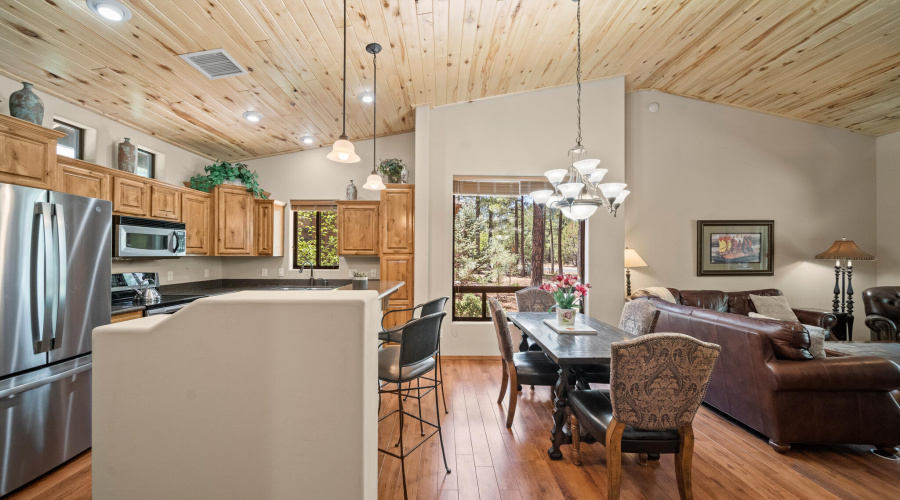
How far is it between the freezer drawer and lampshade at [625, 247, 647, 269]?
5.21 metres

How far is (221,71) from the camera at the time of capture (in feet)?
9.21

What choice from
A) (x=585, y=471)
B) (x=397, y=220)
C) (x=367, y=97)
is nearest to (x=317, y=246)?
(x=397, y=220)

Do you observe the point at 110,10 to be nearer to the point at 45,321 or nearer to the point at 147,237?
the point at 45,321

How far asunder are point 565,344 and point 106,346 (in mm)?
2234

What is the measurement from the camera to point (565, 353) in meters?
2.13

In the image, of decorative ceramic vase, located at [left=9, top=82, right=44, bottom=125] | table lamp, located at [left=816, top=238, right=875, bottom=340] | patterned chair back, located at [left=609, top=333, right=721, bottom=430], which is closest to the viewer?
patterned chair back, located at [left=609, top=333, right=721, bottom=430]

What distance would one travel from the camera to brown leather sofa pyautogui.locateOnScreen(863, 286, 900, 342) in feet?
13.5

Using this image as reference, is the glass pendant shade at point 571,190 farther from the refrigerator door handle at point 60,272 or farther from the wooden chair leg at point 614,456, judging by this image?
the refrigerator door handle at point 60,272

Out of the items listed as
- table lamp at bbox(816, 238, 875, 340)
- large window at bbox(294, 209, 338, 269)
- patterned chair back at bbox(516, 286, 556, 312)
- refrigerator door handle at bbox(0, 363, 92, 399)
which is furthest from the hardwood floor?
table lamp at bbox(816, 238, 875, 340)

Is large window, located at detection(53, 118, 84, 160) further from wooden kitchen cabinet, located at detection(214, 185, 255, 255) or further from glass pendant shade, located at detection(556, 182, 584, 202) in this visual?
glass pendant shade, located at detection(556, 182, 584, 202)

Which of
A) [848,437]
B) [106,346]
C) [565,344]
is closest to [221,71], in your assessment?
[106,346]

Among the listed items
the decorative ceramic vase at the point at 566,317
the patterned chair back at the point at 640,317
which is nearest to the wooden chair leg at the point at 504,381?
the decorative ceramic vase at the point at 566,317

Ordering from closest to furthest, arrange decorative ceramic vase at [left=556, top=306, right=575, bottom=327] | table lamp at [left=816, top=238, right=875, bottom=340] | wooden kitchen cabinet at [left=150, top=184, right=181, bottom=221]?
decorative ceramic vase at [left=556, top=306, right=575, bottom=327] → wooden kitchen cabinet at [left=150, top=184, right=181, bottom=221] → table lamp at [left=816, top=238, right=875, bottom=340]

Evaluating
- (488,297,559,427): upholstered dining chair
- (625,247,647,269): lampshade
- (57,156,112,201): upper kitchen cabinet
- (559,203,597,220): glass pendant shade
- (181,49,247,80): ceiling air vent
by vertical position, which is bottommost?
(488,297,559,427): upholstered dining chair
